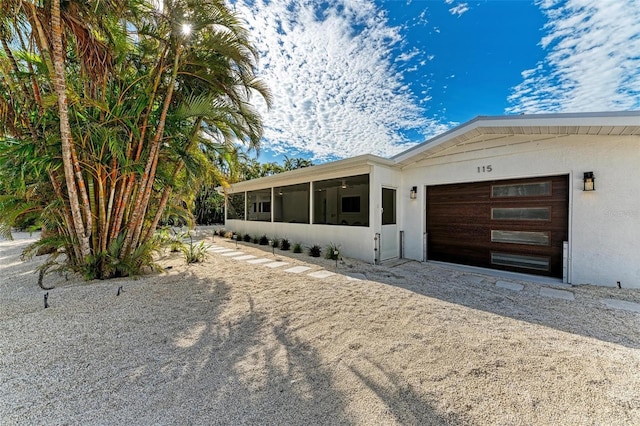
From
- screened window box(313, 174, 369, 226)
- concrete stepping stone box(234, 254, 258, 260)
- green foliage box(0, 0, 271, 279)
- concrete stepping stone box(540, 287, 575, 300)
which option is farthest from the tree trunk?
concrete stepping stone box(540, 287, 575, 300)

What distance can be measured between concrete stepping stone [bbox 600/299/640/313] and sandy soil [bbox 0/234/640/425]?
0.51ft

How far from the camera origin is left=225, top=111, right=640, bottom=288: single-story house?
16.7 feet

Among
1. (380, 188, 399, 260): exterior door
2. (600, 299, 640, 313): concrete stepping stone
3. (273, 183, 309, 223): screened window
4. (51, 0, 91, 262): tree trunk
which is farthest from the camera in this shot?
(273, 183, 309, 223): screened window

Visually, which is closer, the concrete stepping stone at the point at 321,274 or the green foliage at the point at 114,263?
the green foliage at the point at 114,263

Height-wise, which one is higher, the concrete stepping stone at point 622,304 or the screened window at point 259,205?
the screened window at point 259,205

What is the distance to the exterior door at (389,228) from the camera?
797 centimetres

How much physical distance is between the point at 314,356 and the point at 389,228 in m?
5.93

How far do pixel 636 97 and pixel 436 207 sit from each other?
4.78 metres

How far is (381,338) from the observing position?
3.15 metres

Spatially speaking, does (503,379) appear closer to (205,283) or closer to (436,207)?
(205,283)

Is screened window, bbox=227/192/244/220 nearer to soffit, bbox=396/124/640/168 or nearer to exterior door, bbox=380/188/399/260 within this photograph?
exterior door, bbox=380/188/399/260

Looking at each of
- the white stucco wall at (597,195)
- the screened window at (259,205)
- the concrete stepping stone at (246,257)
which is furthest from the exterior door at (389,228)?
the screened window at (259,205)

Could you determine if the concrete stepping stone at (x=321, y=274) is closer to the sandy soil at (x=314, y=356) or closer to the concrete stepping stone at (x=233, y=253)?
the sandy soil at (x=314, y=356)

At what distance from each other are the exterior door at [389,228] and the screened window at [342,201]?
0.63m
